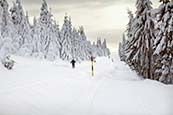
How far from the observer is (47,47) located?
72.2 m

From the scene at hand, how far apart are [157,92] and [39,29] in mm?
60530

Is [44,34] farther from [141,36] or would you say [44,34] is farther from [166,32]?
[166,32]

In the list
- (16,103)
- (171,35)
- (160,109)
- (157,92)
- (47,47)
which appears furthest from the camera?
(47,47)

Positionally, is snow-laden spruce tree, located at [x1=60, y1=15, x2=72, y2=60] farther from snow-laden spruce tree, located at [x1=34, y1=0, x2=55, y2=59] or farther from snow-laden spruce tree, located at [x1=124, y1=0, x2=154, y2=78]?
snow-laden spruce tree, located at [x1=124, y1=0, x2=154, y2=78]

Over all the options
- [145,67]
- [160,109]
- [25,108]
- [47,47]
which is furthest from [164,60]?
[47,47]

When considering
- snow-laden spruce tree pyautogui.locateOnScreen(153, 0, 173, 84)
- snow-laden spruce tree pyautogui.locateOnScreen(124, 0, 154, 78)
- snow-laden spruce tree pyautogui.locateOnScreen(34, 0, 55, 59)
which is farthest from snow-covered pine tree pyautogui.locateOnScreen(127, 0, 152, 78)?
snow-laden spruce tree pyautogui.locateOnScreen(34, 0, 55, 59)

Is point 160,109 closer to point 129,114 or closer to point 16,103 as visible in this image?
point 129,114

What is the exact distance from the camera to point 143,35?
38.7 m

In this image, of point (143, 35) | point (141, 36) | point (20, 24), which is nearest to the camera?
point (143, 35)

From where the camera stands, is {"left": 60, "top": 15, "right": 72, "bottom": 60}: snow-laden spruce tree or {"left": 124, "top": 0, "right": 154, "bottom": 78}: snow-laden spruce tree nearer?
{"left": 124, "top": 0, "right": 154, "bottom": 78}: snow-laden spruce tree

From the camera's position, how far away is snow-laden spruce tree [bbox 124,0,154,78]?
37938mm

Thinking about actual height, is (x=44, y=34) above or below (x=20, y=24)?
below

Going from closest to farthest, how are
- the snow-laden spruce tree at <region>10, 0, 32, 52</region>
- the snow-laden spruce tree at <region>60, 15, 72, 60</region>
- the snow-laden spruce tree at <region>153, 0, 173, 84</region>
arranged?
the snow-laden spruce tree at <region>153, 0, 173, 84</region> → the snow-laden spruce tree at <region>10, 0, 32, 52</region> → the snow-laden spruce tree at <region>60, 15, 72, 60</region>

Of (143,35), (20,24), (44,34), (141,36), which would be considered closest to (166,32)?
(143,35)
